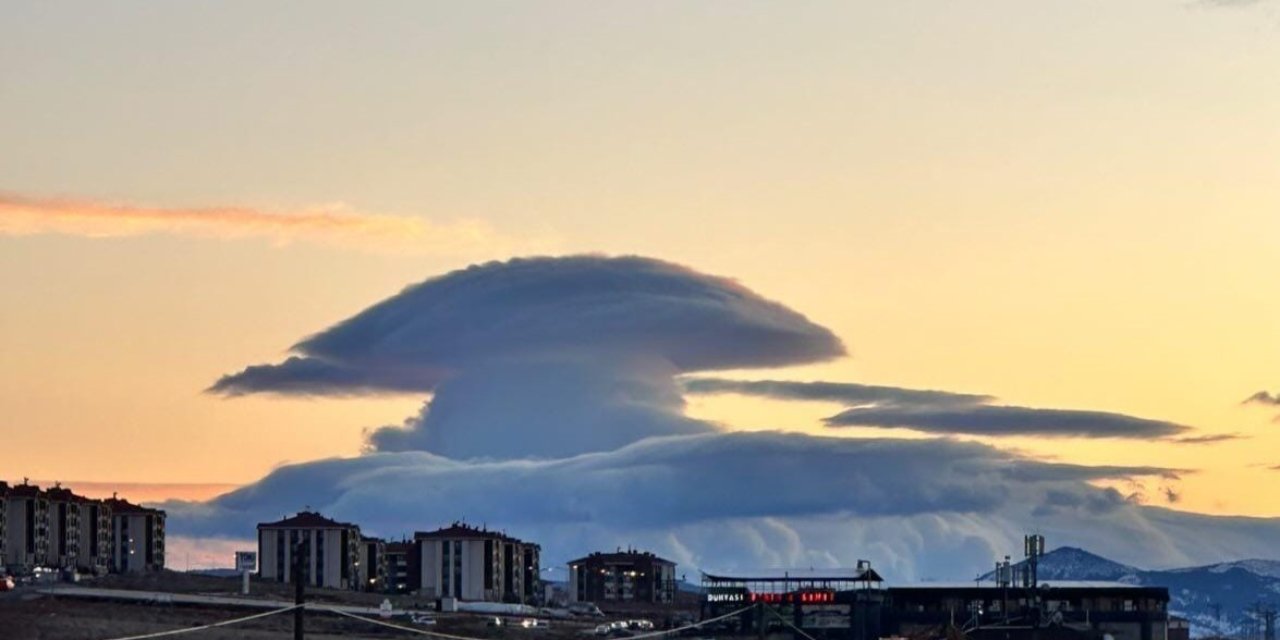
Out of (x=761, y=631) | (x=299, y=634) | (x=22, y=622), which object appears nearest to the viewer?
(x=299, y=634)

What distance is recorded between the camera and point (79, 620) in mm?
195375

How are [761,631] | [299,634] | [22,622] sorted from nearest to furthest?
[299,634]
[761,631]
[22,622]

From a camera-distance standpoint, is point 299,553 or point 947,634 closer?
point 299,553

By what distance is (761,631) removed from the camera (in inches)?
5802

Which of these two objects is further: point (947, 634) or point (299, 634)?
point (947, 634)

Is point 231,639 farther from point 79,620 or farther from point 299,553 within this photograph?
point 299,553

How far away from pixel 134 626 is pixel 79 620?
5.30 metres

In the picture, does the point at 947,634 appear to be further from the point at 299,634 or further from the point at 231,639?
the point at 299,634

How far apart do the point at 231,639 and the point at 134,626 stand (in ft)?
35.6

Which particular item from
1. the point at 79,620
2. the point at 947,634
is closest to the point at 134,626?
the point at 79,620

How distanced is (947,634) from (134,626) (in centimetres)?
6736

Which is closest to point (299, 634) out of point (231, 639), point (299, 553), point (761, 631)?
point (299, 553)

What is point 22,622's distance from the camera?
188 meters

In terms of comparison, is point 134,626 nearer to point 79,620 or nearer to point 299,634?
point 79,620
